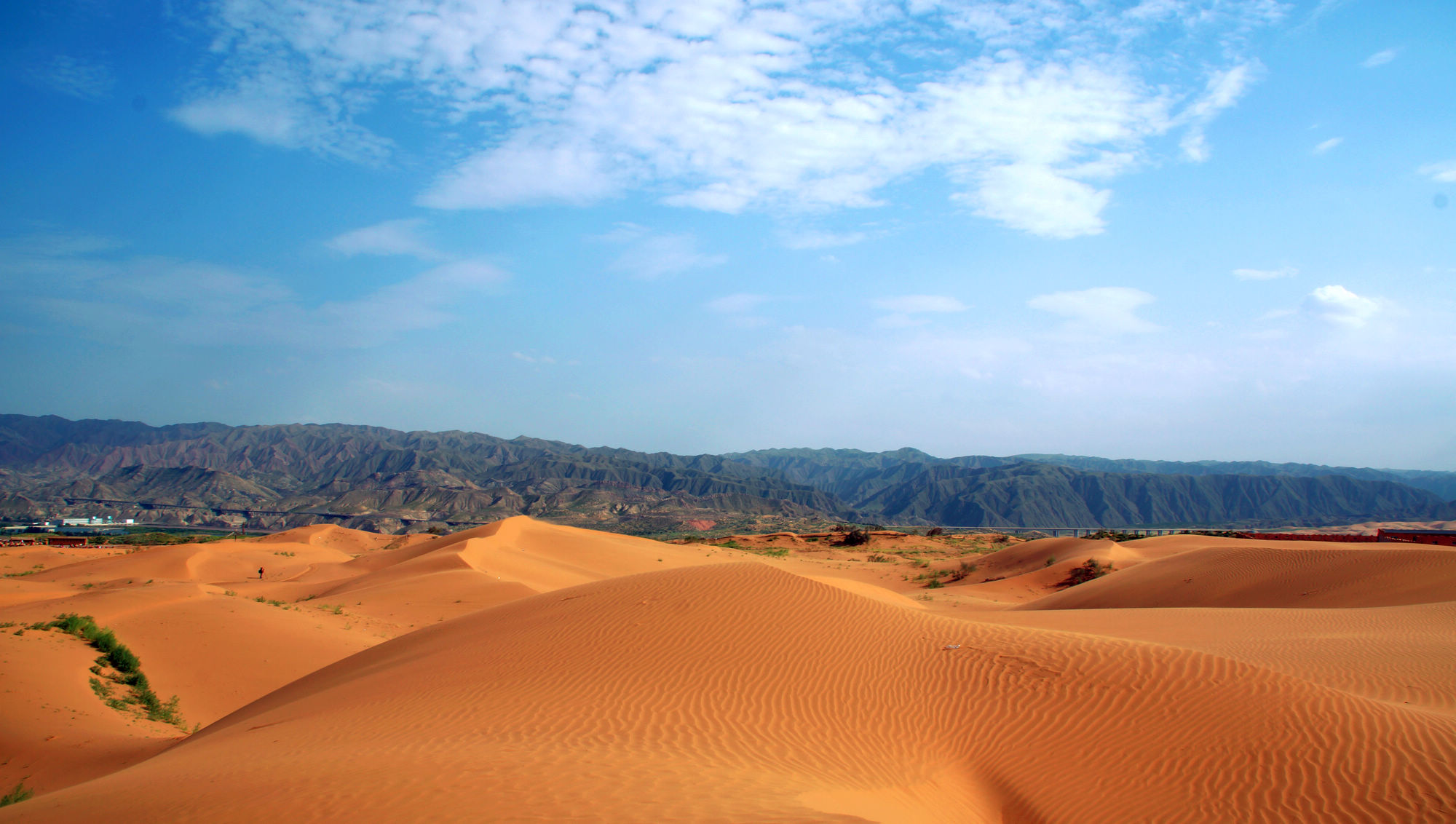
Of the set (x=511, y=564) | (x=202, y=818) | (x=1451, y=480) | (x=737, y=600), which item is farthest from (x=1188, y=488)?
(x=202, y=818)

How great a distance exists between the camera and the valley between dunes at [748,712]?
5.91 meters

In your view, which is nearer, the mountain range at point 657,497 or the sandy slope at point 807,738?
the sandy slope at point 807,738

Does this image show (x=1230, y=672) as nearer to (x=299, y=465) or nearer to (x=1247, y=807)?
(x=1247, y=807)

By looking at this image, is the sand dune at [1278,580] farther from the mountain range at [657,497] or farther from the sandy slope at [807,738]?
the mountain range at [657,497]

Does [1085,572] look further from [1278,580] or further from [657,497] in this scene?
[657,497]

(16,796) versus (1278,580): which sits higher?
(1278,580)

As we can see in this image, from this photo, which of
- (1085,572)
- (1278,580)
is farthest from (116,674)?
(1085,572)

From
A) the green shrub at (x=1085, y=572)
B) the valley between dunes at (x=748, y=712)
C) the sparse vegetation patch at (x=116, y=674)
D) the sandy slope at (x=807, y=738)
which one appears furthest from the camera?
the green shrub at (x=1085, y=572)

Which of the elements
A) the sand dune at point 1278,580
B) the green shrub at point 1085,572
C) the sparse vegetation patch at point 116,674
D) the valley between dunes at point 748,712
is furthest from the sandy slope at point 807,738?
the green shrub at point 1085,572

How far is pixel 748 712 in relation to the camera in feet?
27.3

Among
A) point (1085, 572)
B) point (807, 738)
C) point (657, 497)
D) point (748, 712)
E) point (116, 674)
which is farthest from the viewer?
A: point (657, 497)

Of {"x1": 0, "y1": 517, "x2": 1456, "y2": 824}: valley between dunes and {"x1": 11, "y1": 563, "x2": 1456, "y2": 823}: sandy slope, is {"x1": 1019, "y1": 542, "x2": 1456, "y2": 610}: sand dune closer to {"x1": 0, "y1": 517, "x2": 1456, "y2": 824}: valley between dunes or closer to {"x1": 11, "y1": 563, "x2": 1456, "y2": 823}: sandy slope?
{"x1": 0, "y1": 517, "x2": 1456, "y2": 824}: valley between dunes

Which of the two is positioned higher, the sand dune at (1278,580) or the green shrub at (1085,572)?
the sand dune at (1278,580)

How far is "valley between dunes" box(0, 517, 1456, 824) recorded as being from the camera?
19.4 ft
